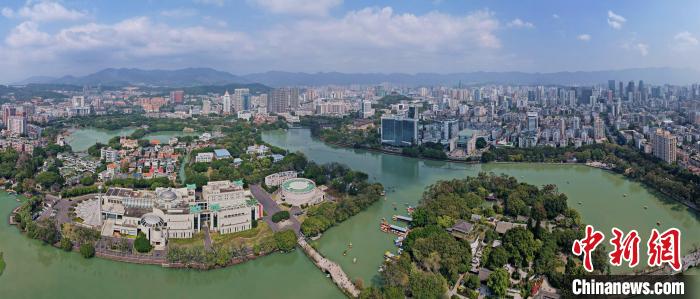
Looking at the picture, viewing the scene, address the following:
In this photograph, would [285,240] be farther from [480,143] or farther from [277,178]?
[480,143]

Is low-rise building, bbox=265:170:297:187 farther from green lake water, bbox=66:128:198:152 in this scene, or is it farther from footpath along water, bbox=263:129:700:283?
green lake water, bbox=66:128:198:152

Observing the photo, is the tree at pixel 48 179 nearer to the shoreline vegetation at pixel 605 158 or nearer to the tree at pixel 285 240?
the tree at pixel 285 240

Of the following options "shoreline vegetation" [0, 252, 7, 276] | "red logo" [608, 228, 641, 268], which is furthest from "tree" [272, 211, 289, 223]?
"red logo" [608, 228, 641, 268]

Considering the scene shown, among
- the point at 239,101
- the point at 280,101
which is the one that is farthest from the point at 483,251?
the point at 239,101

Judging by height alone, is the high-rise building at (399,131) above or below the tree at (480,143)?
above

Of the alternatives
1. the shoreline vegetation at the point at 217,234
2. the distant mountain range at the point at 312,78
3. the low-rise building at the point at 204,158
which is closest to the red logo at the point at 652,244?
the shoreline vegetation at the point at 217,234
